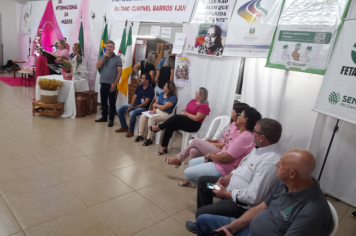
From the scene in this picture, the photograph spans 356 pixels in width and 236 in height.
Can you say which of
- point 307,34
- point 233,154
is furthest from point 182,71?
point 233,154

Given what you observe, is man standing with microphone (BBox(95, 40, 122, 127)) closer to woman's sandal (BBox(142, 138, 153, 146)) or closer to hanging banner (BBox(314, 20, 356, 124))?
woman's sandal (BBox(142, 138, 153, 146))

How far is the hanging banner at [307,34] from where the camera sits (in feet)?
8.40

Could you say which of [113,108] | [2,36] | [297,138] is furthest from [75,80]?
[2,36]

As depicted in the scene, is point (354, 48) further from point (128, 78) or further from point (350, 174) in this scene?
point (128, 78)

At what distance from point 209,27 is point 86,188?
2.87 m

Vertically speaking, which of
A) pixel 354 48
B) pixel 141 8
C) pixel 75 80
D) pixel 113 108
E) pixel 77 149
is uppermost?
pixel 141 8

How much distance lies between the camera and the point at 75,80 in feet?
16.3

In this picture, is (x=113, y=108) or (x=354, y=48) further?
(x=113, y=108)

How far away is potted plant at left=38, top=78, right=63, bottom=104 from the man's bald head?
4387 mm

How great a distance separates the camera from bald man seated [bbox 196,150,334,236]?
1.24 m

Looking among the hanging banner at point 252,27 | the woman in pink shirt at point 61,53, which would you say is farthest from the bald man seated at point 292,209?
the woman in pink shirt at point 61,53

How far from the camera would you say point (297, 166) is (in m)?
1.32

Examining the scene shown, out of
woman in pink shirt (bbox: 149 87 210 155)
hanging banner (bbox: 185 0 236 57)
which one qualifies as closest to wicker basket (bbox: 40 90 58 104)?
woman in pink shirt (bbox: 149 87 210 155)

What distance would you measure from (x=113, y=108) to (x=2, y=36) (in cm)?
844
